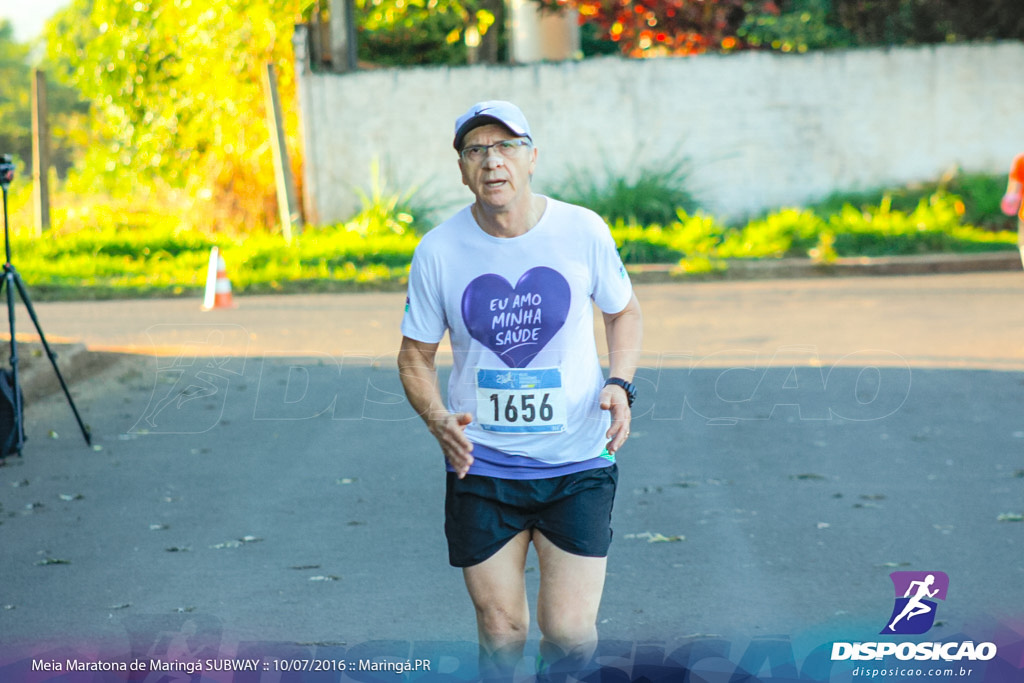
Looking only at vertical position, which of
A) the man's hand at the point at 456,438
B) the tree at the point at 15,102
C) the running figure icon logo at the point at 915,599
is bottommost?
the tree at the point at 15,102

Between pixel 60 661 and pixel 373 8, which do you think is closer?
pixel 60 661

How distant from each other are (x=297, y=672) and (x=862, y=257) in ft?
50.6

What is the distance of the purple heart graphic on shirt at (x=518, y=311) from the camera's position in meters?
3.80

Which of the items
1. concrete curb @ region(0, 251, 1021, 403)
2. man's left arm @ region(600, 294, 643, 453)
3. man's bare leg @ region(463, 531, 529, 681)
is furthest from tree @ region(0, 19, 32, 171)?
man's bare leg @ region(463, 531, 529, 681)

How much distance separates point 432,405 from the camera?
12.8ft

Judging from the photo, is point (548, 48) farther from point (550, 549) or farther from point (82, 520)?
point (550, 549)

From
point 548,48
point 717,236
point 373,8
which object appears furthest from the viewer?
point 548,48

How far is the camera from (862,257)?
18.9m

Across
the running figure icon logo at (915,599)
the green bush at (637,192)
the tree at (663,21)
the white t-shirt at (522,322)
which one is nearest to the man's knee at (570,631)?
the white t-shirt at (522,322)

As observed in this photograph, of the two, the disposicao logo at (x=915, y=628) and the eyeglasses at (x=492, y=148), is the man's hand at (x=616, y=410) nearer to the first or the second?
the eyeglasses at (x=492, y=148)

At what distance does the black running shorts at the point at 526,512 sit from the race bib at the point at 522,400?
15 centimetres

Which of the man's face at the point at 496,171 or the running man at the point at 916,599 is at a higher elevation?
the man's face at the point at 496,171

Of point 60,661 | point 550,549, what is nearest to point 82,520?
point 60,661

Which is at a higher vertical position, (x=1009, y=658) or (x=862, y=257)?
(x=1009, y=658)
